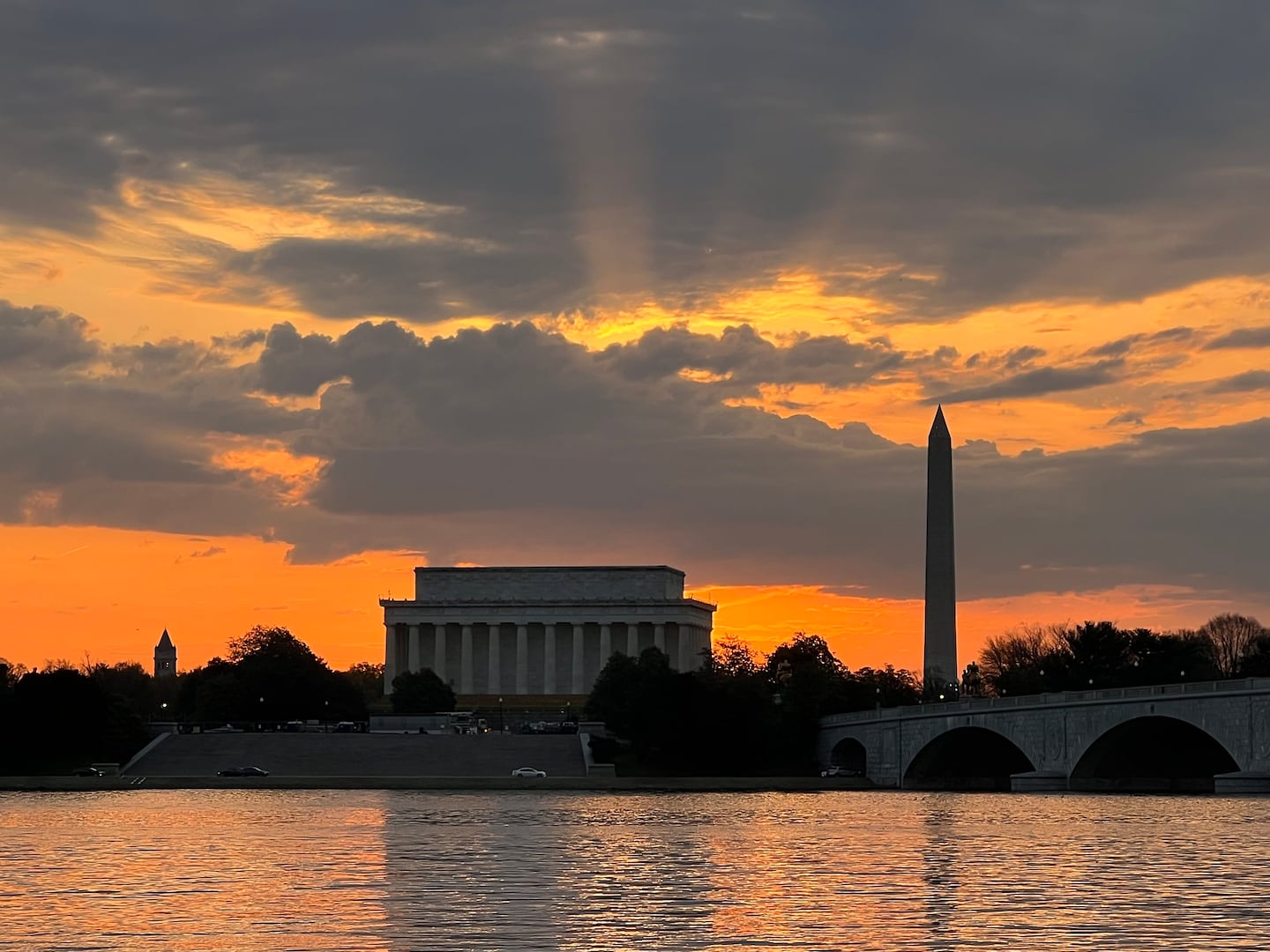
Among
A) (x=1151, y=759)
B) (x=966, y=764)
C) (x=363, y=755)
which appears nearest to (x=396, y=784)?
(x=363, y=755)

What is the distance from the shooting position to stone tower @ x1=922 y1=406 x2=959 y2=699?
136 metres

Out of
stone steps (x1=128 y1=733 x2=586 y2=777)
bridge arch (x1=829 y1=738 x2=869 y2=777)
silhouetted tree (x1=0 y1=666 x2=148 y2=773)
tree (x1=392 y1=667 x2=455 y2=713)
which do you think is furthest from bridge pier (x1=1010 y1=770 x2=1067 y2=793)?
tree (x1=392 y1=667 x2=455 y2=713)

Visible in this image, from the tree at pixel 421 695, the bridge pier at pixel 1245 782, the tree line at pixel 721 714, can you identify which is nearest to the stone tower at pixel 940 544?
the tree line at pixel 721 714

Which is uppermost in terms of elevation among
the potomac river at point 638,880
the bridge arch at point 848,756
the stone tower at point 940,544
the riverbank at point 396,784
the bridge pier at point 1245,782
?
the stone tower at point 940,544

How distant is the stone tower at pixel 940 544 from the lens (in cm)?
13575

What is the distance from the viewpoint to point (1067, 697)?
334 feet

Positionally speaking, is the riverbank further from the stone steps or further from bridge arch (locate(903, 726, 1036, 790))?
the stone steps

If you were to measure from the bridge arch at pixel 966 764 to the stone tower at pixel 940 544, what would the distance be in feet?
35.7

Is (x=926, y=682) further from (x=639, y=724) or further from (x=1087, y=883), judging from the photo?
(x=1087, y=883)

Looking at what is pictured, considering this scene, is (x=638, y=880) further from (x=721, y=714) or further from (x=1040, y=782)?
(x=721, y=714)

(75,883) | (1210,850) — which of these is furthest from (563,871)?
(1210,850)

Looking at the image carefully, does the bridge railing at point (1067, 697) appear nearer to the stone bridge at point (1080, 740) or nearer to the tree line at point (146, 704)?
the stone bridge at point (1080, 740)

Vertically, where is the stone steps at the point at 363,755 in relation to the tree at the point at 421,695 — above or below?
below

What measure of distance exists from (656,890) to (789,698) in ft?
321
